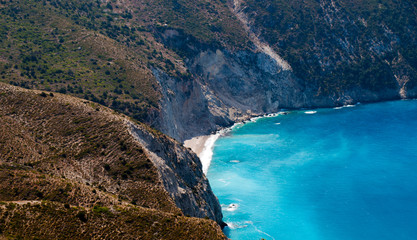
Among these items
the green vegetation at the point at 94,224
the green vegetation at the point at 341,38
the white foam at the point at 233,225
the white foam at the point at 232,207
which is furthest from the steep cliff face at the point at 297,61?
the green vegetation at the point at 94,224

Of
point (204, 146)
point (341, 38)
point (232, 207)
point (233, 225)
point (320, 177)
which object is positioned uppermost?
point (341, 38)

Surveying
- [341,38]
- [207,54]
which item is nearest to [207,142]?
[207,54]

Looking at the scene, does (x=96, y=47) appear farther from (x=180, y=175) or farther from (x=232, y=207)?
(x=232, y=207)

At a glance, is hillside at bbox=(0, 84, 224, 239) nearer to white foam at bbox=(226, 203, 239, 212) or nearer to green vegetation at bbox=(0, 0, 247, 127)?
white foam at bbox=(226, 203, 239, 212)

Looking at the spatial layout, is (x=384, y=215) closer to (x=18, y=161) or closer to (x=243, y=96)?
(x=18, y=161)

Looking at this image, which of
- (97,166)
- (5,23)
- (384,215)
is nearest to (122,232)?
(97,166)

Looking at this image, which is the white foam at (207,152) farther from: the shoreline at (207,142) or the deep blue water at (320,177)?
the deep blue water at (320,177)
